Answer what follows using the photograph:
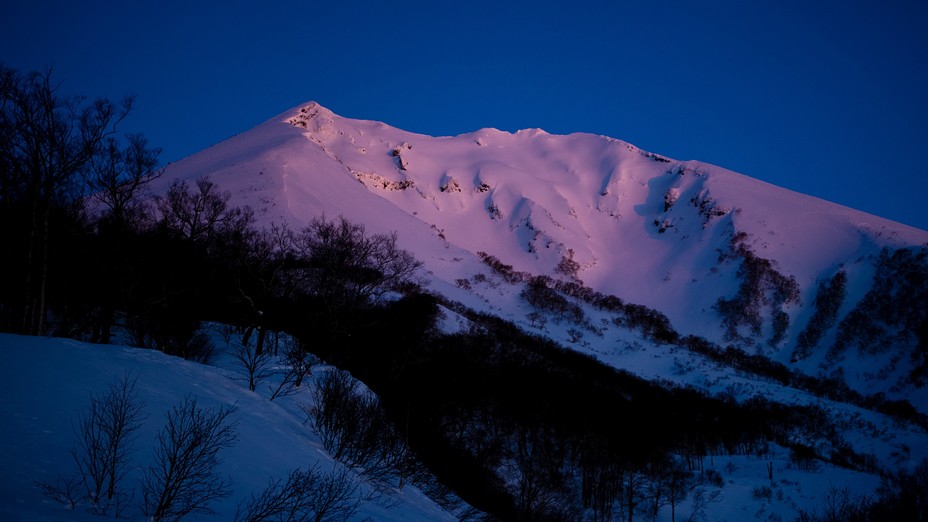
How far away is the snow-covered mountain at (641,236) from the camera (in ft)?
347

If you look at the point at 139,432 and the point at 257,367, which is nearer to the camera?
the point at 139,432

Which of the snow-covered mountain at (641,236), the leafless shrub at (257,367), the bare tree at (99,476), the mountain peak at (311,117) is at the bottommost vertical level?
the bare tree at (99,476)

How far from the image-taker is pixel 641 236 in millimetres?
178625

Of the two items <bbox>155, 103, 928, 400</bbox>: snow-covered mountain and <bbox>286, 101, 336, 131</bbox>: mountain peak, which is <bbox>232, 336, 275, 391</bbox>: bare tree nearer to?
<bbox>155, 103, 928, 400</bbox>: snow-covered mountain

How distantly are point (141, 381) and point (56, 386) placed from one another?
168 centimetres

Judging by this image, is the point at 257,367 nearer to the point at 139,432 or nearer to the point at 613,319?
the point at 139,432

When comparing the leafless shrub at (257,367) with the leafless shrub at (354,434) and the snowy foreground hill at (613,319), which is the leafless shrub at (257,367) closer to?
the snowy foreground hill at (613,319)

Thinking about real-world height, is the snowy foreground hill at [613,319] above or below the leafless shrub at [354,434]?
above

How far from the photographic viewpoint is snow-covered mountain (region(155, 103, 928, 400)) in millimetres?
105812

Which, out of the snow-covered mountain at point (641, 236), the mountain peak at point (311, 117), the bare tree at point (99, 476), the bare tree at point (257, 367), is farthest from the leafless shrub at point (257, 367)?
the mountain peak at point (311, 117)

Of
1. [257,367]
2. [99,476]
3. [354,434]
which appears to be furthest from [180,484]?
[257,367]

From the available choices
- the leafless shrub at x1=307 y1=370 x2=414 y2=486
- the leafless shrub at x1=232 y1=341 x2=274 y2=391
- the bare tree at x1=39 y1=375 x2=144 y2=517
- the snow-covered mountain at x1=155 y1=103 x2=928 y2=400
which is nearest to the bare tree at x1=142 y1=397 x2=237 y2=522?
the bare tree at x1=39 y1=375 x2=144 y2=517

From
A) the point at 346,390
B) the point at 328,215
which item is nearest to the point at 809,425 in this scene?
the point at 346,390

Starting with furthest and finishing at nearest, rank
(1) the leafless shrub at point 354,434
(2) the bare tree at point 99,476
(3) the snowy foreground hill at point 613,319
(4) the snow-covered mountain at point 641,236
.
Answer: (4) the snow-covered mountain at point 641,236
(1) the leafless shrub at point 354,434
(3) the snowy foreground hill at point 613,319
(2) the bare tree at point 99,476
